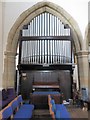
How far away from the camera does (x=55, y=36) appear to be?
934 cm

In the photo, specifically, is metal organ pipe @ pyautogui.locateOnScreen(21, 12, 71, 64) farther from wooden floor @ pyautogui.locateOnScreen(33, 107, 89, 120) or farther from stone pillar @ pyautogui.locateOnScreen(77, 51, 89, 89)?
wooden floor @ pyautogui.locateOnScreen(33, 107, 89, 120)

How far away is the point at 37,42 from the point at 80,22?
6.68 ft

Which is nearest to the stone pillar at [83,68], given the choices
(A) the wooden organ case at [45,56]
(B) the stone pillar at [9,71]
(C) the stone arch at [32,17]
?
(C) the stone arch at [32,17]

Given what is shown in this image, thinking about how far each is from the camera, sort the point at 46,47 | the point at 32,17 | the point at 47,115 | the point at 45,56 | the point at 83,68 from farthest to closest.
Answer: the point at 32,17 → the point at 83,68 → the point at 46,47 → the point at 45,56 → the point at 47,115

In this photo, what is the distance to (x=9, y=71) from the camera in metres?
9.56

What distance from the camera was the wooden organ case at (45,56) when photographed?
877cm

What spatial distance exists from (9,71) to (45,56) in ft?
5.34

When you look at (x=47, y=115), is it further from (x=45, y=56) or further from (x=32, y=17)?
(x=32, y=17)

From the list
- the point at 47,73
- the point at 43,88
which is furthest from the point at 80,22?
the point at 43,88

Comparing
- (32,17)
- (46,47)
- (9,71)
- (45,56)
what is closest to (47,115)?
(45,56)

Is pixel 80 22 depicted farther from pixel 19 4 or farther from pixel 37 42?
pixel 19 4

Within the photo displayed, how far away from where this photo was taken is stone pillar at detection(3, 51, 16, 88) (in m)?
9.48

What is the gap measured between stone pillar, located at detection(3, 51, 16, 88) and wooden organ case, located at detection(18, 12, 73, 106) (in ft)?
2.35

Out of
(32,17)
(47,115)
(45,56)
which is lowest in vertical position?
(47,115)
